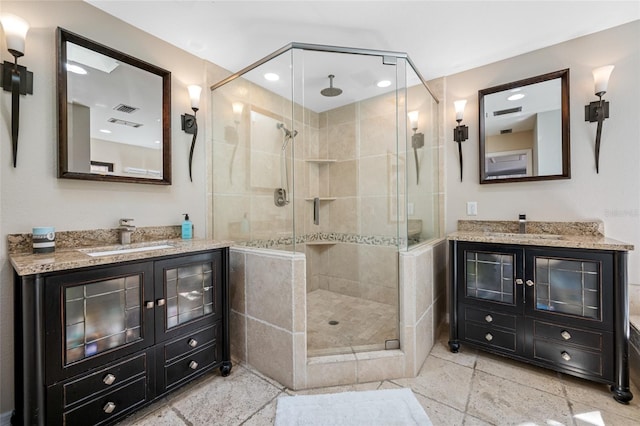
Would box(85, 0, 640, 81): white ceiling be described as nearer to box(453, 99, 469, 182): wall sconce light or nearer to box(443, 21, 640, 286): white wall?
box(443, 21, 640, 286): white wall

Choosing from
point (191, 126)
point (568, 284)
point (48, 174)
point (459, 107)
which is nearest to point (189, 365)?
point (48, 174)

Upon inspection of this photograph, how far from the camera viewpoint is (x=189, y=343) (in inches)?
64.5

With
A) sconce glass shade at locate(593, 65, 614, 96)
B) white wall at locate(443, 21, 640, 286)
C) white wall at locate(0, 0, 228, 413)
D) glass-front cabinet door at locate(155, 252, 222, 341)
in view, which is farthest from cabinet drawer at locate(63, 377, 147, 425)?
sconce glass shade at locate(593, 65, 614, 96)

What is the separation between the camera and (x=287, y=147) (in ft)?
7.97

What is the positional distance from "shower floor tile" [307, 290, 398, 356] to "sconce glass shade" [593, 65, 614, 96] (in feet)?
6.86

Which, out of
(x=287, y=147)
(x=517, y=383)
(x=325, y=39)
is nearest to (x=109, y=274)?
(x=287, y=147)

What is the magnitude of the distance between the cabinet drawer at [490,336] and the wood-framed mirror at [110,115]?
8.32ft

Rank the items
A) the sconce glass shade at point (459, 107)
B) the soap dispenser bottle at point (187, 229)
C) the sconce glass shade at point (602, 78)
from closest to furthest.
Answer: the sconce glass shade at point (602, 78), the soap dispenser bottle at point (187, 229), the sconce glass shade at point (459, 107)

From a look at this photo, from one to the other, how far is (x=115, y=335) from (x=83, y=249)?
0.56 metres

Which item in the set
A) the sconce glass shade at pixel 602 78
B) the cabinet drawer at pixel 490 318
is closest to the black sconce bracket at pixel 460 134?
the sconce glass shade at pixel 602 78

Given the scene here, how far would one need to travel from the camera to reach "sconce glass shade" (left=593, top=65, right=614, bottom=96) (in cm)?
181

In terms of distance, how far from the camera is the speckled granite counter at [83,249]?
115cm

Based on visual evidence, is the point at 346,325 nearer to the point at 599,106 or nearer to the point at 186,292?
→ the point at 186,292

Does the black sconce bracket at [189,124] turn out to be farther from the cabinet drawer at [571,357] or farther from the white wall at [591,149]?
the cabinet drawer at [571,357]
